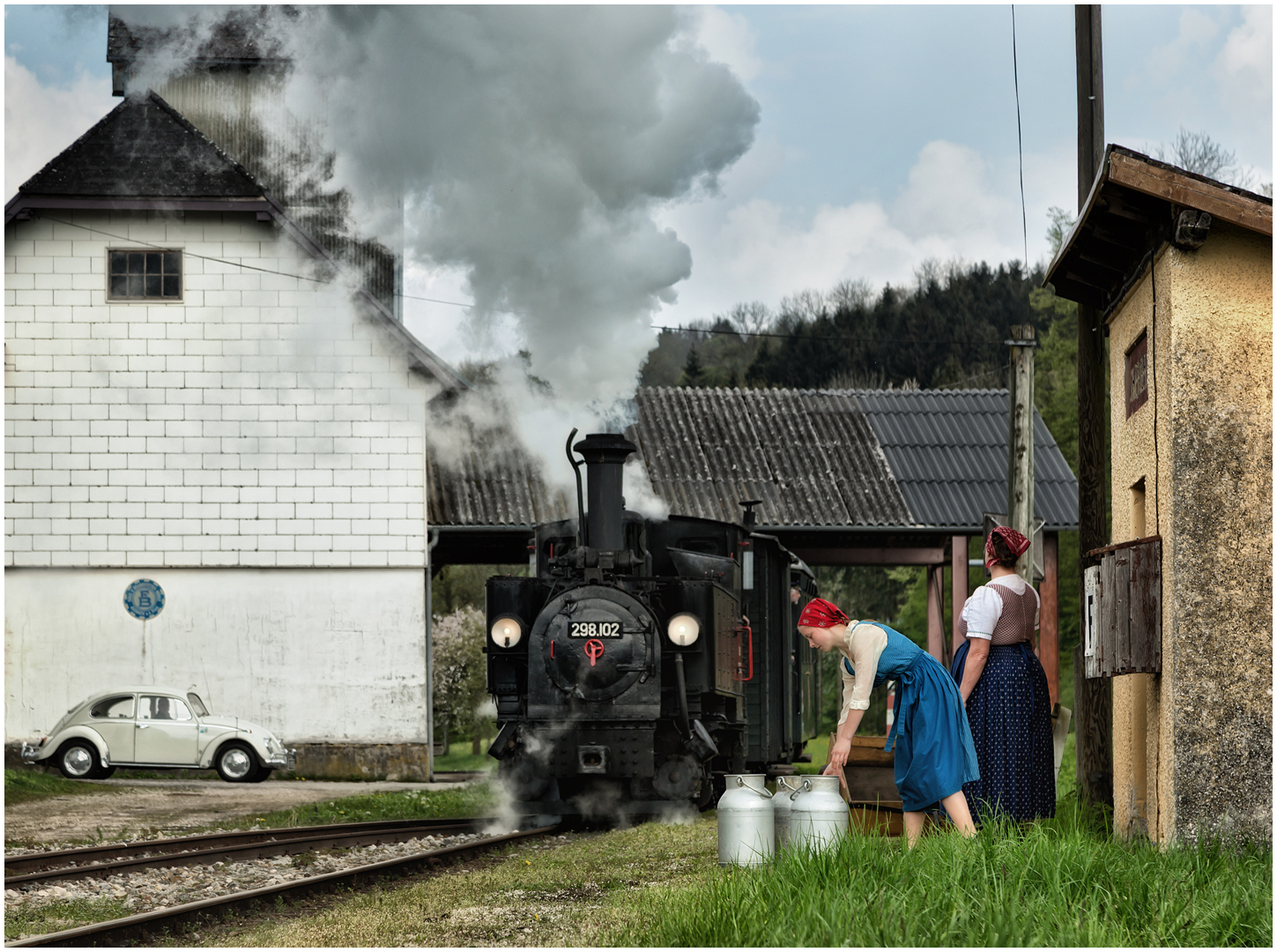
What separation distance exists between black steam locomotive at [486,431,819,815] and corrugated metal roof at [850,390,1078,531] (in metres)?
9.27

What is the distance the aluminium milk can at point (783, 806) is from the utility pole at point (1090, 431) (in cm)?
338

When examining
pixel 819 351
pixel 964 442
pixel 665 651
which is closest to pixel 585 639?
pixel 665 651

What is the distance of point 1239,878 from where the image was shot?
5.68 meters

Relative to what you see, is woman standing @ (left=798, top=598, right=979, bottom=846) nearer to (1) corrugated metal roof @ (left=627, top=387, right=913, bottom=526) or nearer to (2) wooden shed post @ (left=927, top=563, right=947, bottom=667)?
(1) corrugated metal roof @ (left=627, top=387, right=913, bottom=526)

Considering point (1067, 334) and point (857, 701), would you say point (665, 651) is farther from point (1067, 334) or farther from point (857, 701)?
point (1067, 334)

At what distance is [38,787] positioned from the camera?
16.1 meters

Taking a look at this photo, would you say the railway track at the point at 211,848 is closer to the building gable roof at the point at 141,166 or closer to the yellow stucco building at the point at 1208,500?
the yellow stucco building at the point at 1208,500

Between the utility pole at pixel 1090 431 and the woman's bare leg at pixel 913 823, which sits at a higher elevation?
the utility pole at pixel 1090 431

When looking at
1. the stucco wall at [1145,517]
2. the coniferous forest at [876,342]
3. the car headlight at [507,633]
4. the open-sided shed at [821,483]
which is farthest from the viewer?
the coniferous forest at [876,342]

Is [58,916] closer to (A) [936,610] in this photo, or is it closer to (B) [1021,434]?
(B) [1021,434]

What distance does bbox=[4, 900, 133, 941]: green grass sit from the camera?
7.00 metres

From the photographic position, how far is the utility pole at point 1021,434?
12898 millimetres

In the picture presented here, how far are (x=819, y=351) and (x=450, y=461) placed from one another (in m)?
37.4

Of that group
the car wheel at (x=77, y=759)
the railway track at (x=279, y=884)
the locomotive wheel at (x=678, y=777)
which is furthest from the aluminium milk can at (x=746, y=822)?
the car wheel at (x=77, y=759)
